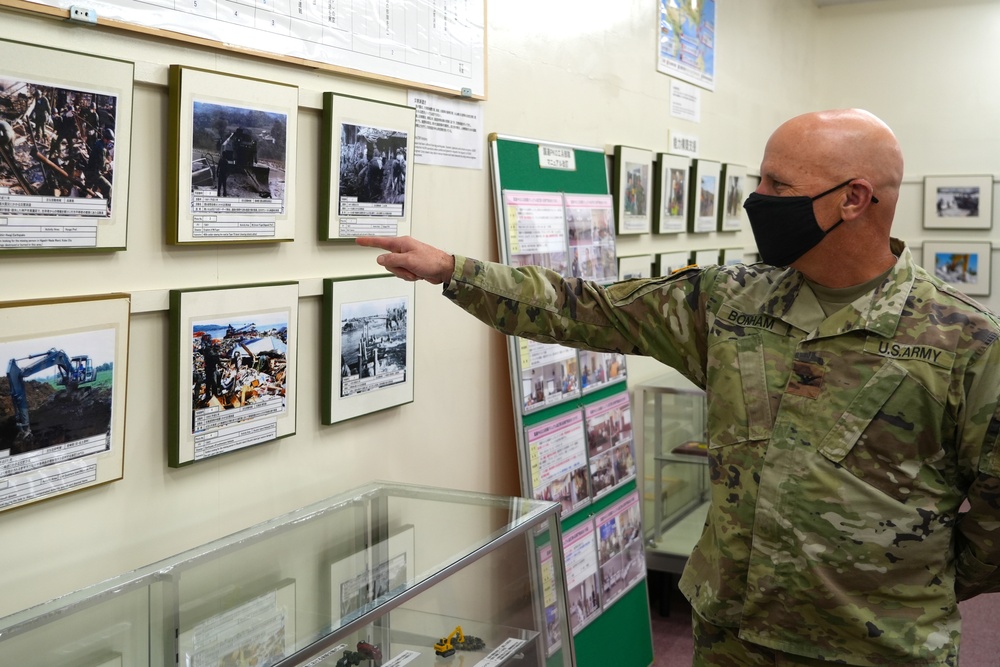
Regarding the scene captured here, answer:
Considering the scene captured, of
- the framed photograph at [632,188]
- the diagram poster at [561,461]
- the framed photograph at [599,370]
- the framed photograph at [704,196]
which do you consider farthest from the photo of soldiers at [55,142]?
the framed photograph at [704,196]

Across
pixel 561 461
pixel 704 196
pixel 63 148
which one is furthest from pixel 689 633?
pixel 63 148

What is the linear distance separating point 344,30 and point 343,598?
134cm

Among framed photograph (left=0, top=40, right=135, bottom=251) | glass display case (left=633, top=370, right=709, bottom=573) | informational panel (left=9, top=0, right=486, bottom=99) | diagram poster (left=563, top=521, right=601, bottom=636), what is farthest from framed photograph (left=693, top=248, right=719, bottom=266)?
framed photograph (left=0, top=40, right=135, bottom=251)

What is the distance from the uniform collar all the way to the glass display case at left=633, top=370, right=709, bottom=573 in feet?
7.08

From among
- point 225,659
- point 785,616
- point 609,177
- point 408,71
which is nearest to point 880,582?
point 785,616

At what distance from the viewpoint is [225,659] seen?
4.70ft

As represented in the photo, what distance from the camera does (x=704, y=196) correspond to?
15.2ft

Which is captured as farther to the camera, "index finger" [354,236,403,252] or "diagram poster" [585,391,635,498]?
"diagram poster" [585,391,635,498]

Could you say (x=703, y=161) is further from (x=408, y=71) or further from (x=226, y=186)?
(x=226, y=186)

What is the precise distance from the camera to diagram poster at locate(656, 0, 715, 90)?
413 centimetres

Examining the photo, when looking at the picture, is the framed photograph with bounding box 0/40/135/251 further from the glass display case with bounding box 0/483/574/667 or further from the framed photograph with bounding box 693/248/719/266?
the framed photograph with bounding box 693/248/719/266

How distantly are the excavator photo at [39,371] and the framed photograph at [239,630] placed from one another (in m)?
0.43

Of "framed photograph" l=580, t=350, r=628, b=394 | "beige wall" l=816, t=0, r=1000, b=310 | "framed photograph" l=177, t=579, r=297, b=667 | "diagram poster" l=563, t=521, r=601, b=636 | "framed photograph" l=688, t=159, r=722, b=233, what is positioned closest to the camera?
"framed photograph" l=177, t=579, r=297, b=667

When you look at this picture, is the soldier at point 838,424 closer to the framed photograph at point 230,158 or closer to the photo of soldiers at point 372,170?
the framed photograph at point 230,158
